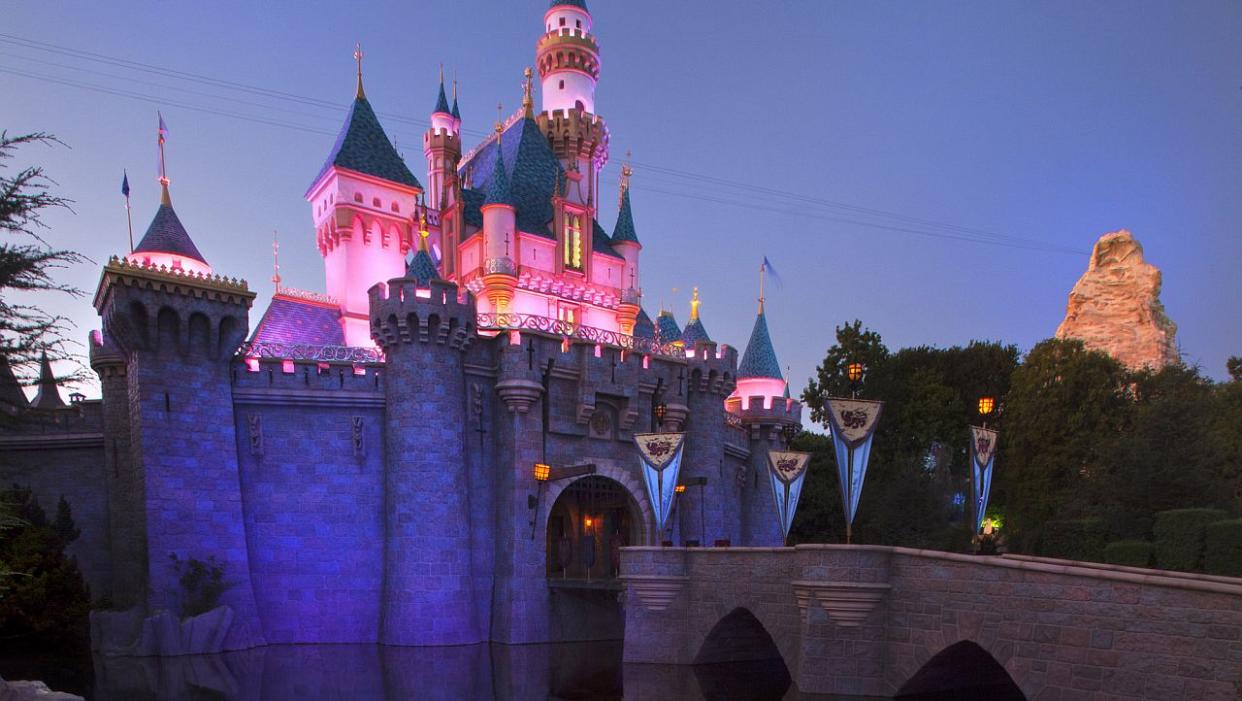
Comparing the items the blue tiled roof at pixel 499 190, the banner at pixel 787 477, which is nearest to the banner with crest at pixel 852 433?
the banner at pixel 787 477

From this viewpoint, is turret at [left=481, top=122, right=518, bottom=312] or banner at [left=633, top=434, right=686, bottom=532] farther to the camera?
turret at [left=481, top=122, right=518, bottom=312]

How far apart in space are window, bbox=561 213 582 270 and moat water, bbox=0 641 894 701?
17.2 metres

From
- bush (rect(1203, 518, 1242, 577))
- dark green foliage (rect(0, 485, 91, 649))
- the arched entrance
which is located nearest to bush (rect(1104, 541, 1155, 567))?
bush (rect(1203, 518, 1242, 577))

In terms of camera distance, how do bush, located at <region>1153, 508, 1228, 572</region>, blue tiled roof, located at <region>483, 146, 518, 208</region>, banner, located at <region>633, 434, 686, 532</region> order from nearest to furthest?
bush, located at <region>1153, 508, 1228, 572</region> → banner, located at <region>633, 434, 686, 532</region> → blue tiled roof, located at <region>483, 146, 518, 208</region>

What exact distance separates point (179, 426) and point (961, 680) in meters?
22.1

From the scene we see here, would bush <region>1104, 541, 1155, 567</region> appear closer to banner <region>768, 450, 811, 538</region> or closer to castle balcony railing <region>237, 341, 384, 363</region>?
banner <region>768, 450, 811, 538</region>

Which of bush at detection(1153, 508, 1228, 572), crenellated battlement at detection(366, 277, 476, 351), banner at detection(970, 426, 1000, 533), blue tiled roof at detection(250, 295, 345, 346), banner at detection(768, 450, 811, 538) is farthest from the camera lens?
blue tiled roof at detection(250, 295, 345, 346)

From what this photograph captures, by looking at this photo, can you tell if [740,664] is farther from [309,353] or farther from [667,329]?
[667,329]

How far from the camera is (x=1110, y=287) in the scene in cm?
5438

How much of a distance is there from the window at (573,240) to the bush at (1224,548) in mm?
23951

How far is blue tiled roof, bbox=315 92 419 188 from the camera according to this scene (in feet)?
114

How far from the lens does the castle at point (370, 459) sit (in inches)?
944

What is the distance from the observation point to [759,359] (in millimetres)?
37000

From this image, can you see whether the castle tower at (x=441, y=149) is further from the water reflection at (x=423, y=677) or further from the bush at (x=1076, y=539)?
the bush at (x=1076, y=539)
